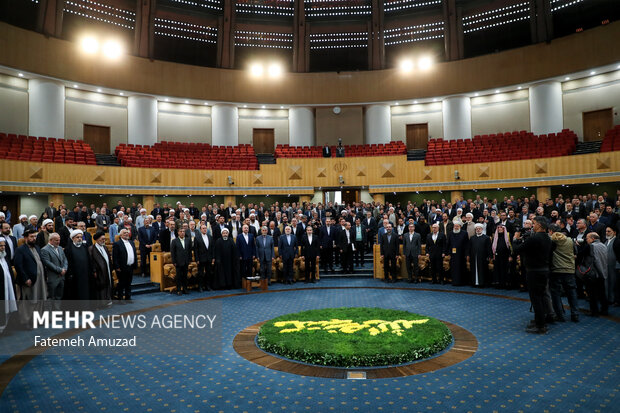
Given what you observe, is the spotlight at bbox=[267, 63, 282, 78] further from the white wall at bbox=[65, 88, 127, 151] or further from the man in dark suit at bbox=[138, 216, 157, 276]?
the man in dark suit at bbox=[138, 216, 157, 276]

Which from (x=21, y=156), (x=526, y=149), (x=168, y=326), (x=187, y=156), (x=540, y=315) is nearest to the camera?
(x=540, y=315)

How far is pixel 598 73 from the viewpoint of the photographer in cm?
1747

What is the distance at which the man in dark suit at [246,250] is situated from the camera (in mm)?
9315

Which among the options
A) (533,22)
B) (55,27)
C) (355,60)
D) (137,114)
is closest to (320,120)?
(355,60)

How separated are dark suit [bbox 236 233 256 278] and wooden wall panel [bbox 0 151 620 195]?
8.46 m

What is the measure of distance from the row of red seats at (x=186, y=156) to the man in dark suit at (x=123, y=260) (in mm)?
10027

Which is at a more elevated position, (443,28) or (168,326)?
(443,28)

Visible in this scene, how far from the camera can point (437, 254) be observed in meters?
9.49

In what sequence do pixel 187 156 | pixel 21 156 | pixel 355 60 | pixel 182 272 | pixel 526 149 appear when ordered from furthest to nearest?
1. pixel 355 60
2. pixel 187 156
3. pixel 526 149
4. pixel 21 156
5. pixel 182 272

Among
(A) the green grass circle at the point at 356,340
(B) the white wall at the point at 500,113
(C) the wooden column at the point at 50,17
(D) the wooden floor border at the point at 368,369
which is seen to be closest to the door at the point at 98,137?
(C) the wooden column at the point at 50,17

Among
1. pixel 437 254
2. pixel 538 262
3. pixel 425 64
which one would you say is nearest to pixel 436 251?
pixel 437 254

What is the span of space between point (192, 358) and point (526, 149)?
1621 centimetres

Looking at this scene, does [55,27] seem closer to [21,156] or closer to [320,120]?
[21,156]

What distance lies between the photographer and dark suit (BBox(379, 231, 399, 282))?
9742 millimetres
